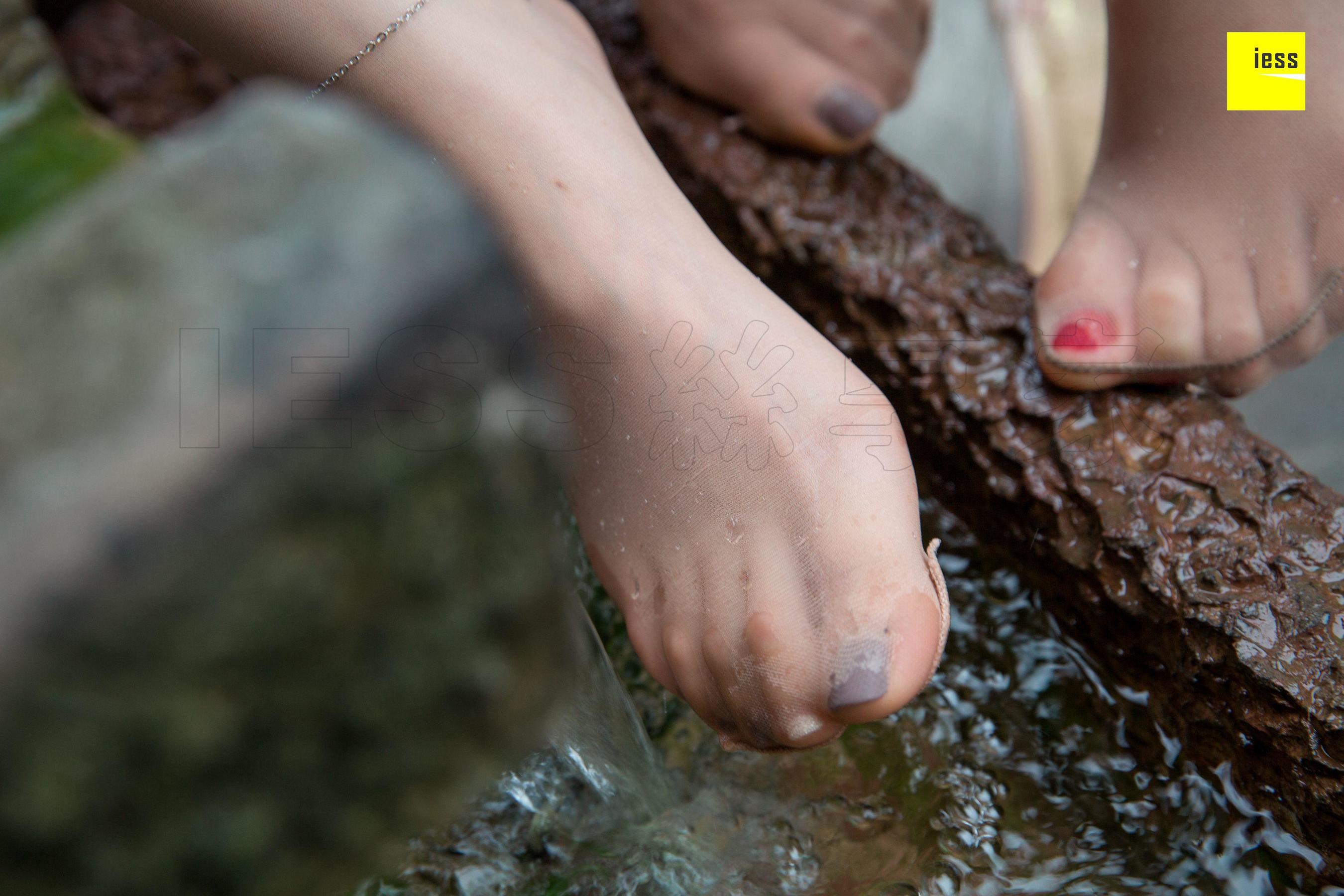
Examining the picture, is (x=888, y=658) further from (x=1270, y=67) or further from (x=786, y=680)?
(x=1270, y=67)

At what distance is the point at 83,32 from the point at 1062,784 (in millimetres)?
1268

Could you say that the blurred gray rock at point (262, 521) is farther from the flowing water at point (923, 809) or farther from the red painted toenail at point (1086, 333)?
the red painted toenail at point (1086, 333)

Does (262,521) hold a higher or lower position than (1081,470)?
lower

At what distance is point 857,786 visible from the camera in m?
0.59

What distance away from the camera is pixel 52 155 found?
97cm

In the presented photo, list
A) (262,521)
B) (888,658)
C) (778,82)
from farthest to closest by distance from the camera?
(262,521) < (778,82) < (888,658)

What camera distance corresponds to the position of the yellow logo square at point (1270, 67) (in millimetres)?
604

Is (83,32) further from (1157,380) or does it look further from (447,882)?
(1157,380)

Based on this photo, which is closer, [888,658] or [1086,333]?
[888,658]

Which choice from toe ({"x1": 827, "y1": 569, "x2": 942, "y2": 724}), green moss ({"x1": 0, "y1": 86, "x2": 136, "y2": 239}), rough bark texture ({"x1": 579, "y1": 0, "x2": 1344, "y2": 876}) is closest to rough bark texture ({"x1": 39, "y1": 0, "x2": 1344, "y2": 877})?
rough bark texture ({"x1": 579, "y1": 0, "x2": 1344, "y2": 876})

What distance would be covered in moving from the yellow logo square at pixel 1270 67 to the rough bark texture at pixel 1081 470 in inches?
7.1

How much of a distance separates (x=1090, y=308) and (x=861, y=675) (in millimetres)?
310

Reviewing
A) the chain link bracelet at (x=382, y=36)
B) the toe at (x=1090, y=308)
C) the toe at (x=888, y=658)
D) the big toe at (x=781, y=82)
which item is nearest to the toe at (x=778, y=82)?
the big toe at (x=781, y=82)

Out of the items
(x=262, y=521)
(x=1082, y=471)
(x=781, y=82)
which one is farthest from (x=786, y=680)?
(x=262, y=521)
